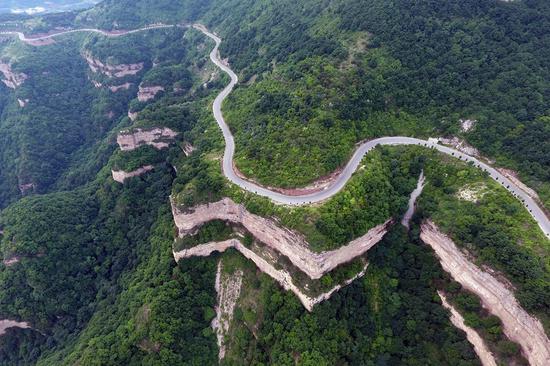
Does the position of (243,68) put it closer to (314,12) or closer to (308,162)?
(314,12)

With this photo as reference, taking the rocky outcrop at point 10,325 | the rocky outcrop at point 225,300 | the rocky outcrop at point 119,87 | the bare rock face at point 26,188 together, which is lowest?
the bare rock face at point 26,188

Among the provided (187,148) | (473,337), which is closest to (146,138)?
(187,148)

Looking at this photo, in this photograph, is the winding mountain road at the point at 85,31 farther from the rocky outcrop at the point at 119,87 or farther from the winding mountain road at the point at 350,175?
the winding mountain road at the point at 350,175

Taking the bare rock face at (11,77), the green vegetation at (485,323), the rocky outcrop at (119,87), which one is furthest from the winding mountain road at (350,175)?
the bare rock face at (11,77)

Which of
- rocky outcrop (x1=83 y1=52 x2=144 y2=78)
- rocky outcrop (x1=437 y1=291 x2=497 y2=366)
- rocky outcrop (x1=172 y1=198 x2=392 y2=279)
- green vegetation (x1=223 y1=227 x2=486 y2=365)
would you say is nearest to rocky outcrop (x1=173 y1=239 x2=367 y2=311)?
green vegetation (x1=223 y1=227 x2=486 y2=365)

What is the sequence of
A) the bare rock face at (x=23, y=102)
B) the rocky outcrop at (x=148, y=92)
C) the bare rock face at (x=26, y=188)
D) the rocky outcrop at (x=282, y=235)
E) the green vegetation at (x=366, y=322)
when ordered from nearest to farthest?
the rocky outcrop at (x=282, y=235), the green vegetation at (x=366, y=322), the bare rock face at (x=26, y=188), the rocky outcrop at (x=148, y=92), the bare rock face at (x=23, y=102)

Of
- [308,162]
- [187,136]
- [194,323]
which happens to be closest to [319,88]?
[308,162]

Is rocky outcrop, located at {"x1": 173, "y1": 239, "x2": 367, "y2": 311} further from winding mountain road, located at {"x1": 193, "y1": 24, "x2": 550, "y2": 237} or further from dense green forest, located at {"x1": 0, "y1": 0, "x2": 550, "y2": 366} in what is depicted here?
winding mountain road, located at {"x1": 193, "y1": 24, "x2": 550, "y2": 237}

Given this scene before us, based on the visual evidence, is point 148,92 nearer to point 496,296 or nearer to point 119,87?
point 119,87
